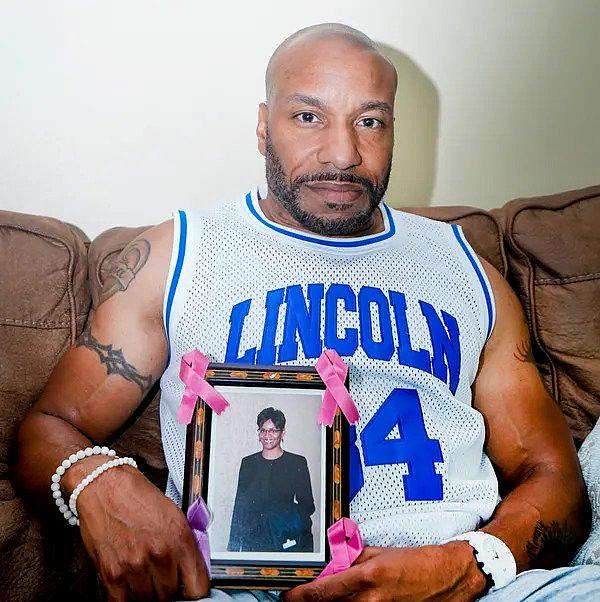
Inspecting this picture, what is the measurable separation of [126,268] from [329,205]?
0.37m

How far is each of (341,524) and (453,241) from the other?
0.66 metres

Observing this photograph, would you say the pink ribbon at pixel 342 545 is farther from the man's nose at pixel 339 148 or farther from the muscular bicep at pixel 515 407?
the man's nose at pixel 339 148

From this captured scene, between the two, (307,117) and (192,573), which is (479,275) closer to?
(307,117)

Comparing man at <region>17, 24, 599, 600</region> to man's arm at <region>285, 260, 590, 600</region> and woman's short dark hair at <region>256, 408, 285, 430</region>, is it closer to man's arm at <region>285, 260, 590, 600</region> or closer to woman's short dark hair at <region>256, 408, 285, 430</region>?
man's arm at <region>285, 260, 590, 600</region>

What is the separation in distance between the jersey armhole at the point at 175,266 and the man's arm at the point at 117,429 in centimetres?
1

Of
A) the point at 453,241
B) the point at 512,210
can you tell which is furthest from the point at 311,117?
the point at 512,210

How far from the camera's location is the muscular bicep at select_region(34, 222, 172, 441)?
1286 millimetres

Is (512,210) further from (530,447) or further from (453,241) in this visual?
(530,447)

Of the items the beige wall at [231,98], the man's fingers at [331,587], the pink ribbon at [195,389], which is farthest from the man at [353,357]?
the beige wall at [231,98]

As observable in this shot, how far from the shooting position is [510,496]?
4.33 ft

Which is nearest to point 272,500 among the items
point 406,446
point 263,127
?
point 406,446

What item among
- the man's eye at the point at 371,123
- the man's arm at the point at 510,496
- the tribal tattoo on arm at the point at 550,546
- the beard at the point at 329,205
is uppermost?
the man's eye at the point at 371,123

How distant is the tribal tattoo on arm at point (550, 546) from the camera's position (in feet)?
4.00

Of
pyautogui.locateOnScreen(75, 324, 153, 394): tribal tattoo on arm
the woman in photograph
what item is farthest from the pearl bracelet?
the woman in photograph
